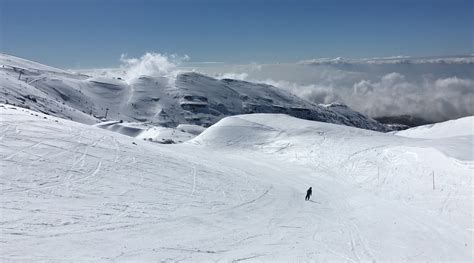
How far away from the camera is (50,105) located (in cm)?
12938

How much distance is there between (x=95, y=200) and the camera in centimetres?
2305

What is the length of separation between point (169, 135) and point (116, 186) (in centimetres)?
6804

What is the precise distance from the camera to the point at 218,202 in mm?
27625

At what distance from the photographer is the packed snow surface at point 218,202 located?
58.7ft

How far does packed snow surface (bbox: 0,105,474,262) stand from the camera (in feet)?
58.7

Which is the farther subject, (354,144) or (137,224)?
(354,144)

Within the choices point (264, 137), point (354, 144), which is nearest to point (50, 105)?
point (264, 137)

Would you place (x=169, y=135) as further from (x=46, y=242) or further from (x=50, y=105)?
(x=46, y=242)

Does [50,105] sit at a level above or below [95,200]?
above

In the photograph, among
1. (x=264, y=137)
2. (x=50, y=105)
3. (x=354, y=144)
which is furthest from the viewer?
(x=50, y=105)

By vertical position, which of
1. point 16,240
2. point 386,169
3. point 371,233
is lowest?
point 16,240

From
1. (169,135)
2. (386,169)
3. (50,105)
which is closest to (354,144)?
(386,169)

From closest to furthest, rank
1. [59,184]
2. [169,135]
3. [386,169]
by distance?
[59,184]
[386,169]
[169,135]

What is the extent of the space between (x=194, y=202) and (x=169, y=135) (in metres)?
68.9
